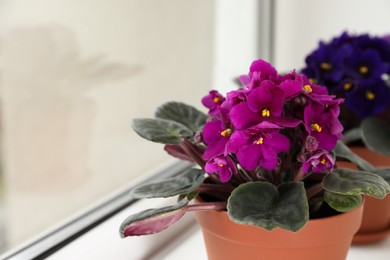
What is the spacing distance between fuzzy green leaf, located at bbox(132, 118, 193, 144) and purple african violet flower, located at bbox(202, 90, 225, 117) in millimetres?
48

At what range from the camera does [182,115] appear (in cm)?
84

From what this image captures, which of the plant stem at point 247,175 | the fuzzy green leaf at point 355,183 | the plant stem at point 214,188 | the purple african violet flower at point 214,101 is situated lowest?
the plant stem at point 214,188

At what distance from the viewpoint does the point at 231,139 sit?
631 millimetres

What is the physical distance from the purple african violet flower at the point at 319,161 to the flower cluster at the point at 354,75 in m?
0.42

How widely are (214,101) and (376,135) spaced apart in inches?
16.2

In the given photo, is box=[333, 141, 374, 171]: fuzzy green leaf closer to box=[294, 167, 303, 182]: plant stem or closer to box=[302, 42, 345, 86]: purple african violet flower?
box=[294, 167, 303, 182]: plant stem

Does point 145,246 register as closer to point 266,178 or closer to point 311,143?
point 266,178

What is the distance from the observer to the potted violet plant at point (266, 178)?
632 millimetres

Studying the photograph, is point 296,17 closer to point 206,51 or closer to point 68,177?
point 206,51

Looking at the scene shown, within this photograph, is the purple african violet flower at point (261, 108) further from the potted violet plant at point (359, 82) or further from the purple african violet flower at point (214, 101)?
the potted violet plant at point (359, 82)

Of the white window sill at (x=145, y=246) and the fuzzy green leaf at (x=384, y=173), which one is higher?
the fuzzy green leaf at (x=384, y=173)

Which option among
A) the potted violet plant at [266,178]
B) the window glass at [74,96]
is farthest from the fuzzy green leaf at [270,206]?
the window glass at [74,96]

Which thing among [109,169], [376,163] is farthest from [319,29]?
[109,169]

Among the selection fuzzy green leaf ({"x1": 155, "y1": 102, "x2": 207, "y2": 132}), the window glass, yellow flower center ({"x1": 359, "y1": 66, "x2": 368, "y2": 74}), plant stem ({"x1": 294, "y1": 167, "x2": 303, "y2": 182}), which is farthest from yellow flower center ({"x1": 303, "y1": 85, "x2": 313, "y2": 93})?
the window glass
